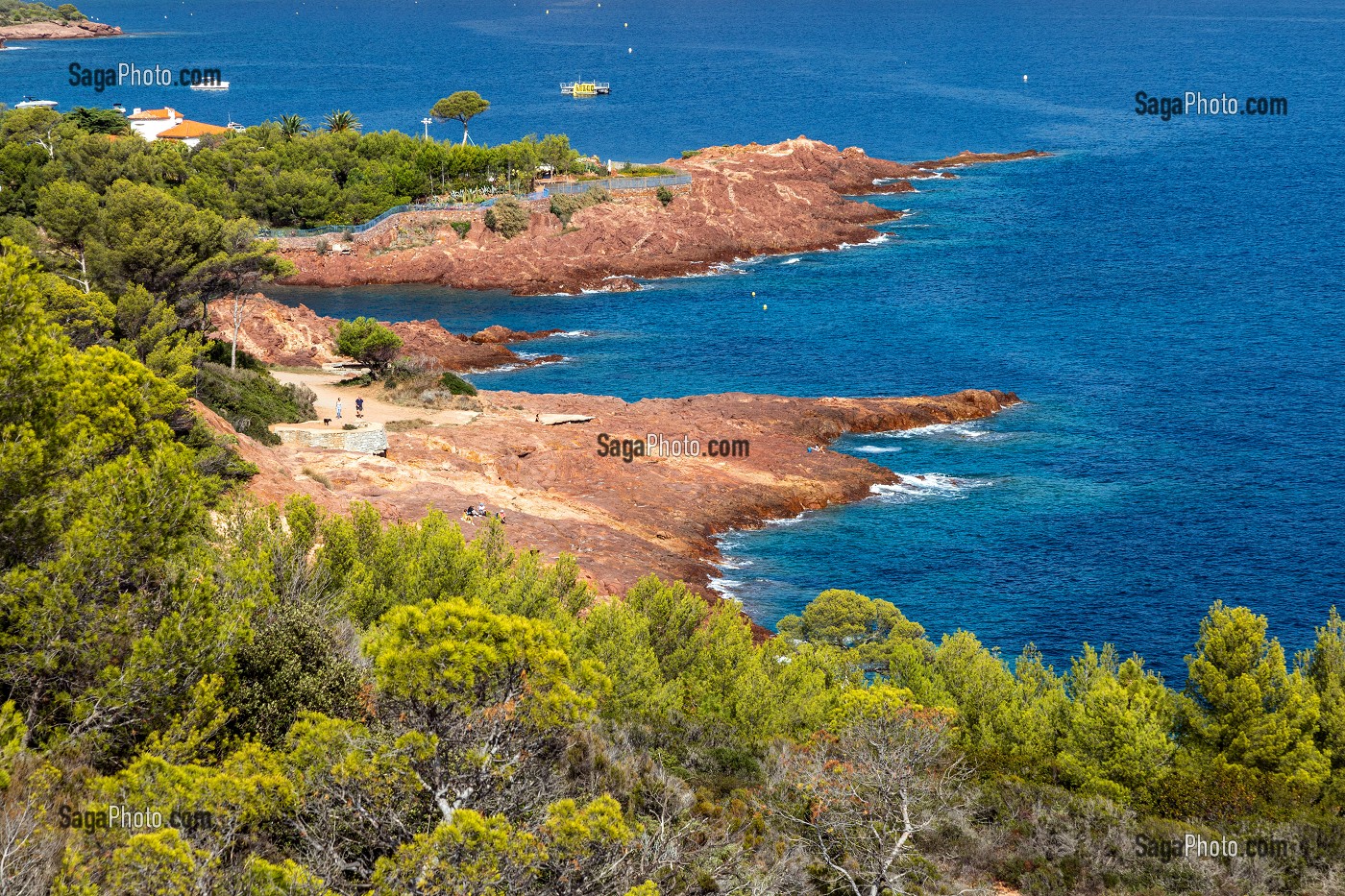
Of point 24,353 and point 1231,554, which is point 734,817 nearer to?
point 24,353

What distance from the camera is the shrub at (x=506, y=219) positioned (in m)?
118

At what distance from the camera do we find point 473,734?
19.1 meters

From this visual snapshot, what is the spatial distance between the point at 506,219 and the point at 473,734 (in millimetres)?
102860

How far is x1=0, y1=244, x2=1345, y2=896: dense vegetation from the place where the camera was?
17875 millimetres

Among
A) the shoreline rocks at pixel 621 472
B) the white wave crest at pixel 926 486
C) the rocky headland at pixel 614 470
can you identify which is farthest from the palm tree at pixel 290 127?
the white wave crest at pixel 926 486

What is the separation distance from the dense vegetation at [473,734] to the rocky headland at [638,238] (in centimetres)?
8076

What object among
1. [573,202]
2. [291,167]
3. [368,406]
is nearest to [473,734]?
[368,406]

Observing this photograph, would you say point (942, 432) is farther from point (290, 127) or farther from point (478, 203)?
point (290, 127)

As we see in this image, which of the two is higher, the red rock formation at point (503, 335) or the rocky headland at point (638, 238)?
the rocky headland at point (638, 238)

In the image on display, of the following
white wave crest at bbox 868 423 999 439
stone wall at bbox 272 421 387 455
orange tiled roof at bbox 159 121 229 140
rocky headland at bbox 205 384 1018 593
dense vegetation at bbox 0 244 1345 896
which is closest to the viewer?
dense vegetation at bbox 0 244 1345 896

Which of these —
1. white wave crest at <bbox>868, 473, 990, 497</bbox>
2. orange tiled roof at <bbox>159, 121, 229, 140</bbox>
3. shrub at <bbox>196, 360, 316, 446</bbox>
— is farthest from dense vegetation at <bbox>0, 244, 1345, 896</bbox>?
orange tiled roof at <bbox>159, 121, 229, 140</bbox>

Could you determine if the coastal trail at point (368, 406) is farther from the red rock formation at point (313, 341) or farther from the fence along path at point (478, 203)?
the fence along path at point (478, 203)

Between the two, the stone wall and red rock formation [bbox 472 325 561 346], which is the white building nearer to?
red rock formation [bbox 472 325 561 346]

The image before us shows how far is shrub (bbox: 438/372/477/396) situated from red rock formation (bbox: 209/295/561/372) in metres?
5.31
